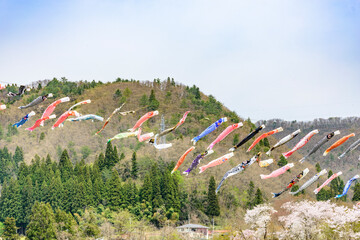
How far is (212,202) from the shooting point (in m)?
56.1

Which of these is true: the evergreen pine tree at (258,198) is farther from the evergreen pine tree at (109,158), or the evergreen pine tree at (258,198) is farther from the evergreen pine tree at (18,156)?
the evergreen pine tree at (18,156)

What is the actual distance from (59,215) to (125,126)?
3513cm

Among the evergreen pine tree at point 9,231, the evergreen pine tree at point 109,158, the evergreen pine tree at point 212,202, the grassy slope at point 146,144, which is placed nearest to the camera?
the evergreen pine tree at point 9,231

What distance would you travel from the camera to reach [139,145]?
243ft

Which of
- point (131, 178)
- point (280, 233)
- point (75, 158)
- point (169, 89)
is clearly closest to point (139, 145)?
point (75, 158)

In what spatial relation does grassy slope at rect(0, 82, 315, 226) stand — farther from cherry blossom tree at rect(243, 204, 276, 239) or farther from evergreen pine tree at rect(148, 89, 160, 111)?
cherry blossom tree at rect(243, 204, 276, 239)

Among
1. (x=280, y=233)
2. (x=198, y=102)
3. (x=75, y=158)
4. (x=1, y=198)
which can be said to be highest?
(x=198, y=102)

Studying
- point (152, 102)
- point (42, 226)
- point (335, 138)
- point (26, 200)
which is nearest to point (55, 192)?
point (26, 200)

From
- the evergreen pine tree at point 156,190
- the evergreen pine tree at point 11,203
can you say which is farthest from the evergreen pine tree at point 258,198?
the evergreen pine tree at point 11,203

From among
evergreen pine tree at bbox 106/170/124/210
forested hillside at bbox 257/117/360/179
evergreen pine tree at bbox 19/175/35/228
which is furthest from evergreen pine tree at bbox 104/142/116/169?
forested hillside at bbox 257/117/360/179

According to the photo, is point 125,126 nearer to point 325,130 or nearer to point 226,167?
point 226,167

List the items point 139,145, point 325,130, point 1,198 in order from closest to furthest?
point 1,198 → point 139,145 → point 325,130

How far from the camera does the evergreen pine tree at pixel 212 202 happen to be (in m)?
56.0

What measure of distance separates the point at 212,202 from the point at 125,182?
978 cm
